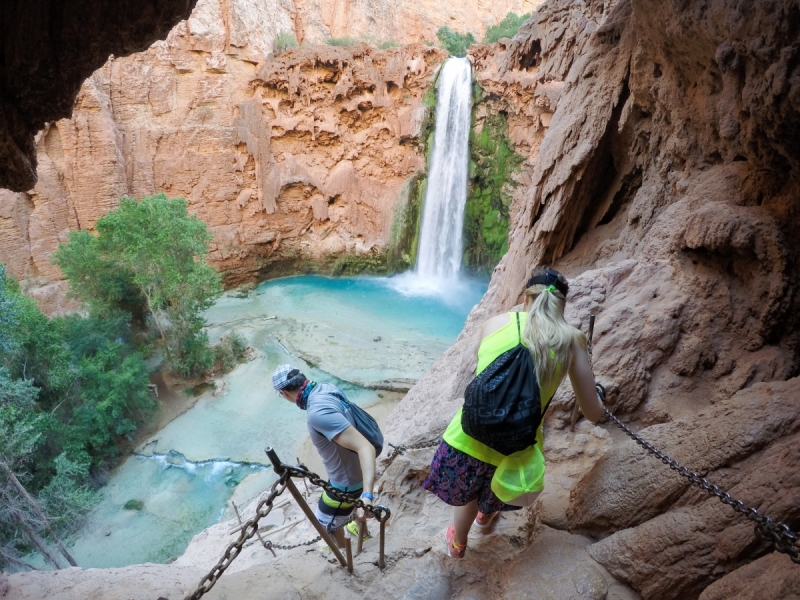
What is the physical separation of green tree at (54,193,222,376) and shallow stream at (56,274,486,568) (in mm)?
1589

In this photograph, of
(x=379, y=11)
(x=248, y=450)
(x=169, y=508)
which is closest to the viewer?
(x=169, y=508)

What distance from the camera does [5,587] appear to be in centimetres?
372

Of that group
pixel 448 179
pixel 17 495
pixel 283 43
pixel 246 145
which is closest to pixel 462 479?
pixel 17 495

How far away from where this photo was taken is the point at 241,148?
17.9 metres

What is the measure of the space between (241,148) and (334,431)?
1731 centimetres

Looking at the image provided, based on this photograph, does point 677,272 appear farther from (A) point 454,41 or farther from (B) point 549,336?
(A) point 454,41

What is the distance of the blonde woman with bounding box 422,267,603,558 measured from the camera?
201 centimetres

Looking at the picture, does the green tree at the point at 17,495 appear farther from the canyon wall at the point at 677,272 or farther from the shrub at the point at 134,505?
the canyon wall at the point at 677,272

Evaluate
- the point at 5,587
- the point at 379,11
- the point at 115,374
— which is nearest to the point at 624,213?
the point at 5,587

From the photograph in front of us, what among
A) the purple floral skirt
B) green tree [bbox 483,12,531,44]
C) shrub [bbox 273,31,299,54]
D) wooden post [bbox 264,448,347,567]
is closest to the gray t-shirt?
wooden post [bbox 264,448,347,567]

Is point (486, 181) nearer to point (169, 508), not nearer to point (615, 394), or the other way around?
point (169, 508)

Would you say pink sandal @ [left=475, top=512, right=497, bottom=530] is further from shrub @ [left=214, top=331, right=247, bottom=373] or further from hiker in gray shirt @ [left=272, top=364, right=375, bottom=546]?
shrub @ [left=214, top=331, right=247, bottom=373]

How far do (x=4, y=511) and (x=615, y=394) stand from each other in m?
8.75

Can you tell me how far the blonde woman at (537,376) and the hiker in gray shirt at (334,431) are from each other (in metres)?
0.38
